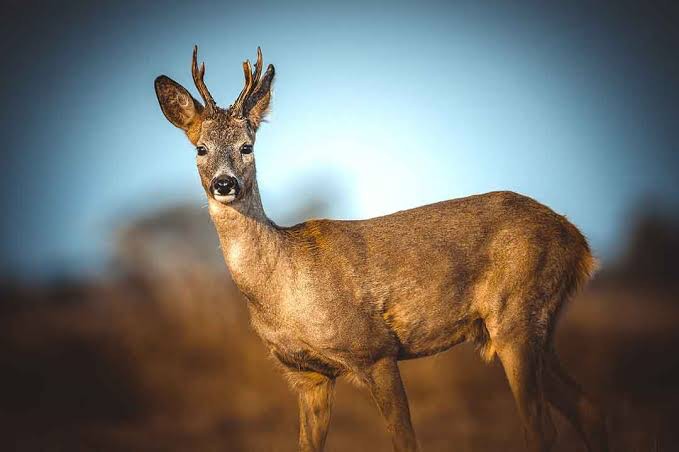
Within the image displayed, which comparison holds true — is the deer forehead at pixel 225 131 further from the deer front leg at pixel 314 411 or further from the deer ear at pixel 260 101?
the deer front leg at pixel 314 411

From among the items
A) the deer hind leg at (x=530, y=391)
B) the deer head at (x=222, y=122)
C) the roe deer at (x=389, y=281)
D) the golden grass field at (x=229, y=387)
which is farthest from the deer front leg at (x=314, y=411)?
the golden grass field at (x=229, y=387)


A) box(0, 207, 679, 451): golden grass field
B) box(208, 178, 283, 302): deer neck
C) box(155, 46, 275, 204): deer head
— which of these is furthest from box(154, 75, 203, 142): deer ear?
box(0, 207, 679, 451): golden grass field

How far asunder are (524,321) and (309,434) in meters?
2.42

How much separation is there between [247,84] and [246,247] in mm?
1685

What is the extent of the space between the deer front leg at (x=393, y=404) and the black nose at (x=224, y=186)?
2.08 metres

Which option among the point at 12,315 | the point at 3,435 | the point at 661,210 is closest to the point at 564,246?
the point at 3,435

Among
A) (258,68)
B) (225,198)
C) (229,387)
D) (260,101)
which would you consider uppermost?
(258,68)

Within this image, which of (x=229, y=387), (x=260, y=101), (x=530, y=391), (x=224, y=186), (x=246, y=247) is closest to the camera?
(x=224, y=186)

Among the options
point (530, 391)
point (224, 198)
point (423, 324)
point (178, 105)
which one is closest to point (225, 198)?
→ point (224, 198)

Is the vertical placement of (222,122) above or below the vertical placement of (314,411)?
above

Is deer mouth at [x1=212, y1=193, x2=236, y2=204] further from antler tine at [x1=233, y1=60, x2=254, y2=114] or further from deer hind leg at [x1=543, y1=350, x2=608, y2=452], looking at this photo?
deer hind leg at [x1=543, y1=350, x2=608, y2=452]

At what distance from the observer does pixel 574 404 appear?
8477 millimetres

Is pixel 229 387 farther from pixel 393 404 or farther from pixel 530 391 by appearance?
pixel 530 391

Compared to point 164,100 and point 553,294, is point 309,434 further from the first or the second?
point 164,100
